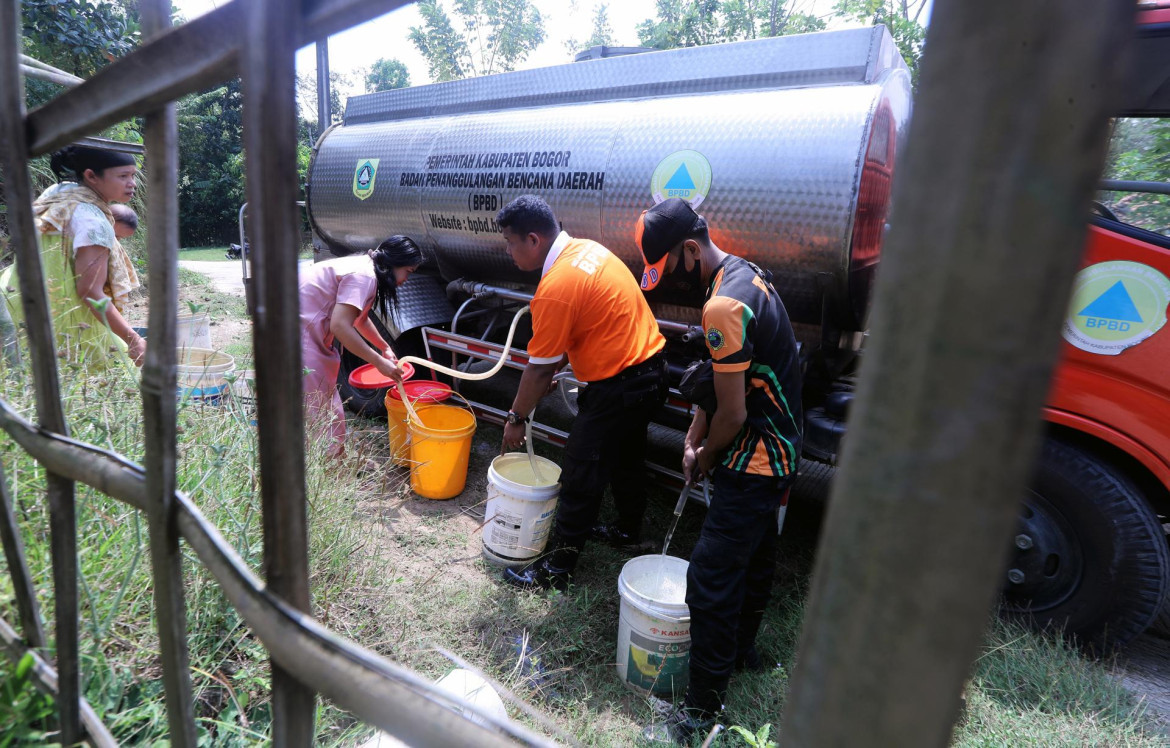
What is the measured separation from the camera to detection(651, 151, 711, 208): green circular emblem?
3346mm

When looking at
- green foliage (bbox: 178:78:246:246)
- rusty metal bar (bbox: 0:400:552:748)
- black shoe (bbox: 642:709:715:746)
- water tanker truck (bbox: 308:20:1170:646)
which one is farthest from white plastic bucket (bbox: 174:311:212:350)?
green foliage (bbox: 178:78:246:246)

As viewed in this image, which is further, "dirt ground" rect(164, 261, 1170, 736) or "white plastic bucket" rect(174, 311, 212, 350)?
"white plastic bucket" rect(174, 311, 212, 350)

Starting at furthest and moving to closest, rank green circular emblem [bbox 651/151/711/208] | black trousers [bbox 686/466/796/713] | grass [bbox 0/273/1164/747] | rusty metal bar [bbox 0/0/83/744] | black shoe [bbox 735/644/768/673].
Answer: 1. green circular emblem [bbox 651/151/711/208]
2. black shoe [bbox 735/644/768/673]
3. black trousers [bbox 686/466/796/713]
4. grass [bbox 0/273/1164/747]
5. rusty metal bar [bbox 0/0/83/744]

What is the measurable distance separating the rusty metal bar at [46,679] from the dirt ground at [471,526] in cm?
184

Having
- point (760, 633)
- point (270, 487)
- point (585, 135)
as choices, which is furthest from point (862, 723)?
point (585, 135)

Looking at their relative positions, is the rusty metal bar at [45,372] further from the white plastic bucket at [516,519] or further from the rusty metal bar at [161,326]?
the white plastic bucket at [516,519]

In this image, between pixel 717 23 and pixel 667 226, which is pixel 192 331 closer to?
pixel 667 226

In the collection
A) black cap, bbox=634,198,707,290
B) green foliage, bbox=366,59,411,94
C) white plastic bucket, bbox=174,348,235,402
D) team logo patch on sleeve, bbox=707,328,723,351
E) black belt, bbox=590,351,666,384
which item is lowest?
white plastic bucket, bbox=174,348,235,402

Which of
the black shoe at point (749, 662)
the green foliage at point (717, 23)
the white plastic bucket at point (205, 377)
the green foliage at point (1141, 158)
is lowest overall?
the black shoe at point (749, 662)

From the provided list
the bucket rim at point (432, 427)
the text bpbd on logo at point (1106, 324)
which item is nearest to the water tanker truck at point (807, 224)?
the text bpbd on logo at point (1106, 324)

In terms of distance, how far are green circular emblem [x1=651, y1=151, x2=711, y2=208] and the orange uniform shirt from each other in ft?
2.05

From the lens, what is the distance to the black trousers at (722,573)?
7.59 feet

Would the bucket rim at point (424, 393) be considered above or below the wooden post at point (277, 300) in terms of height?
below

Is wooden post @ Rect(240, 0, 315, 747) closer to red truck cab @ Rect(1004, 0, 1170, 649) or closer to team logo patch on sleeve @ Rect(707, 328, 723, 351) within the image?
team logo patch on sleeve @ Rect(707, 328, 723, 351)
